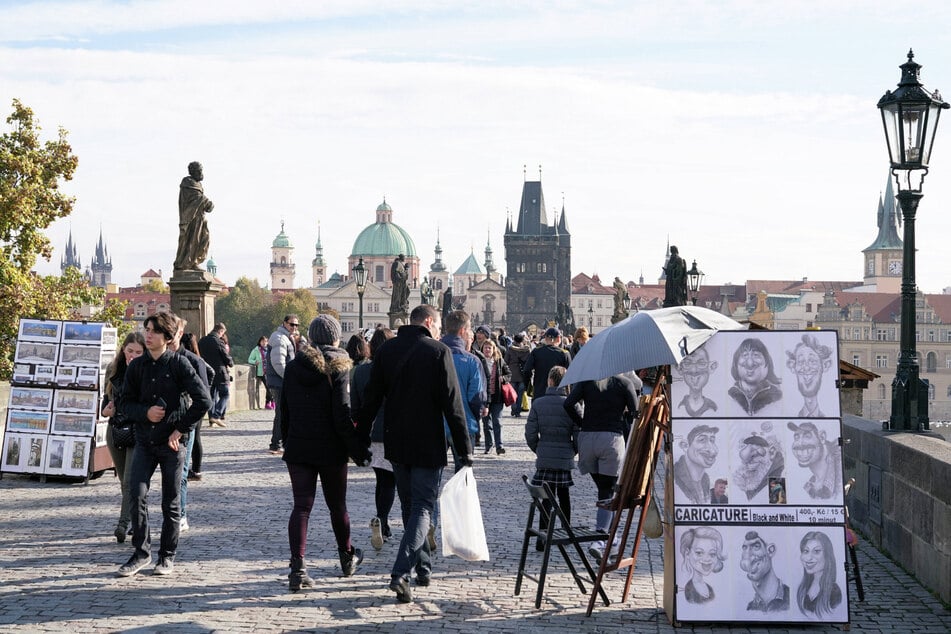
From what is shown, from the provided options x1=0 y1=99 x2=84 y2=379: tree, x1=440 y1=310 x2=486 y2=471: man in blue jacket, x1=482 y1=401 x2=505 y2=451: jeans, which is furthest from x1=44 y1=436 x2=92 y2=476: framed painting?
x1=0 y1=99 x2=84 y2=379: tree

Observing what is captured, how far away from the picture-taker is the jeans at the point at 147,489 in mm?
7844

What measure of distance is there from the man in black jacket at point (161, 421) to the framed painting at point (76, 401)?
4.84 meters

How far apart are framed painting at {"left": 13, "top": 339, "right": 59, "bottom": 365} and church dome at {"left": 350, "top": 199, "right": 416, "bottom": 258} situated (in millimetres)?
168775

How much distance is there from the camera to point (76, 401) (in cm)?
1262

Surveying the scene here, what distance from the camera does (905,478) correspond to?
26.7ft

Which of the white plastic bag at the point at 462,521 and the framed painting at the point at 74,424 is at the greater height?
the framed painting at the point at 74,424

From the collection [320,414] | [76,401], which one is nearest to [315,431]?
[320,414]

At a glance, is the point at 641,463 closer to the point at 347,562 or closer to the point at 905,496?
the point at 347,562

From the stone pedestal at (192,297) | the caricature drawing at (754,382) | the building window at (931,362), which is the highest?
the building window at (931,362)

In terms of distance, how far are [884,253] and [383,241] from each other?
69.7m

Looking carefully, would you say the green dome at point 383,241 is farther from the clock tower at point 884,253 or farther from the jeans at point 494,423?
the jeans at point 494,423

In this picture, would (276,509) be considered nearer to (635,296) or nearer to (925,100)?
(925,100)

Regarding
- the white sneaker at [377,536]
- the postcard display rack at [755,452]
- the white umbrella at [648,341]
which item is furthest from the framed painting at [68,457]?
the postcard display rack at [755,452]

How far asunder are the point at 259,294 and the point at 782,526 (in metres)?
141
